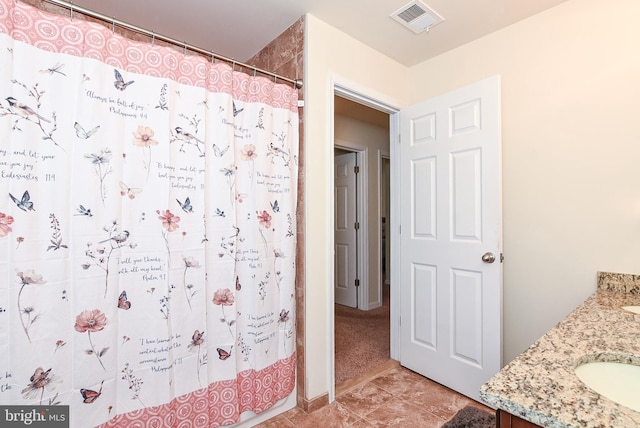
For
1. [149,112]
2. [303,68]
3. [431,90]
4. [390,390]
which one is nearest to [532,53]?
[431,90]

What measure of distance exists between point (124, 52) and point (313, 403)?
2087 millimetres

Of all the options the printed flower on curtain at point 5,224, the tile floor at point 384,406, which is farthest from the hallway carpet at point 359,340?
the printed flower on curtain at point 5,224

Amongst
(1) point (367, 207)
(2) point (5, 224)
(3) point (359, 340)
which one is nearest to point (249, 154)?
(2) point (5, 224)

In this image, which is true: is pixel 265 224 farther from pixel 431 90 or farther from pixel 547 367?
pixel 431 90

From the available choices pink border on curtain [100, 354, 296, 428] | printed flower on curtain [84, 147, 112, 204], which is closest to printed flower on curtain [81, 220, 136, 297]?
printed flower on curtain [84, 147, 112, 204]

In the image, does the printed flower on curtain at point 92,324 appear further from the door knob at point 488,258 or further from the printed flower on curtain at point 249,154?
the door knob at point 488,258

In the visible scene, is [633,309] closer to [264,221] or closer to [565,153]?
[565,153]

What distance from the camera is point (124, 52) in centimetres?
128

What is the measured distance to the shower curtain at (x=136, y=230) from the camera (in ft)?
3.54

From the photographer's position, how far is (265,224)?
1.71m

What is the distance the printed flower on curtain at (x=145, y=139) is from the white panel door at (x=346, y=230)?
2.88 meters

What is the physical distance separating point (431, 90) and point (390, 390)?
87.2 inches

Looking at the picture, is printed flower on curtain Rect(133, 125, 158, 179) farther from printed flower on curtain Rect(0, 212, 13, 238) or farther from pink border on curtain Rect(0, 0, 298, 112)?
printed flower on curtain Rect(0, 212, 13, 238)

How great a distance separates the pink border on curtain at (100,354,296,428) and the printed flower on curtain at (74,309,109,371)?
0.30m
